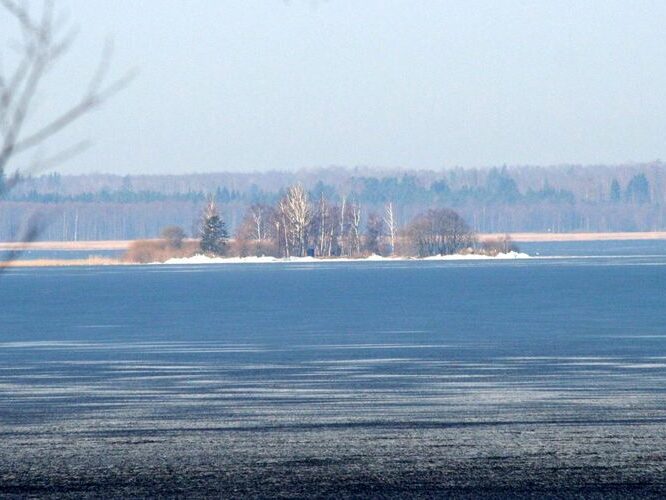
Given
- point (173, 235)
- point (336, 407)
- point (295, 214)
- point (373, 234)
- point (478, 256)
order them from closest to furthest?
point (336, 407) < point (295, 214) < point (173, 235) < point (373, 234) < point (478, 256)

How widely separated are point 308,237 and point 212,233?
514 inches

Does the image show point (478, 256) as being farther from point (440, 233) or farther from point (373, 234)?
point (373, 234)

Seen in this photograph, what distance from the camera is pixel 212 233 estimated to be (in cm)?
17525

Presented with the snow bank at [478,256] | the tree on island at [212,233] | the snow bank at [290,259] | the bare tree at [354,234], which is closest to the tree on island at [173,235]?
the snow bank at [290,259]

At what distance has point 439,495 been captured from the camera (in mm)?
12695

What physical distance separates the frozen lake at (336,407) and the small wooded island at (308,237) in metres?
125

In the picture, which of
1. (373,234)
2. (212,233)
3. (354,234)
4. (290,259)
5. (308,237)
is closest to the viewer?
(212,233)

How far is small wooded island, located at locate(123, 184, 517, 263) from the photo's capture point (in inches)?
6880

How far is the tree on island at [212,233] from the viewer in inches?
6821

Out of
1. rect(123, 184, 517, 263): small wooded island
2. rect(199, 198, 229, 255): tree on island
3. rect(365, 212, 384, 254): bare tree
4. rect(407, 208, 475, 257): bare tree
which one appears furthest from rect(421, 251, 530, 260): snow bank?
rect(199, 198, 229, 255): tree on island

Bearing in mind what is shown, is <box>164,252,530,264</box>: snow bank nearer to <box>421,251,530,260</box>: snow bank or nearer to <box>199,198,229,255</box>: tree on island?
<box>421,251,530,260</box>: snow bank

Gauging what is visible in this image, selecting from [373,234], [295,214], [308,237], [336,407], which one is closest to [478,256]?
[373,234]

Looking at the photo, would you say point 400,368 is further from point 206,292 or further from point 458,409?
point 206,292

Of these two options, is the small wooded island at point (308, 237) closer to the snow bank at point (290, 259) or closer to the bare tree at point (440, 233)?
the bare tree at point (440, 233)
